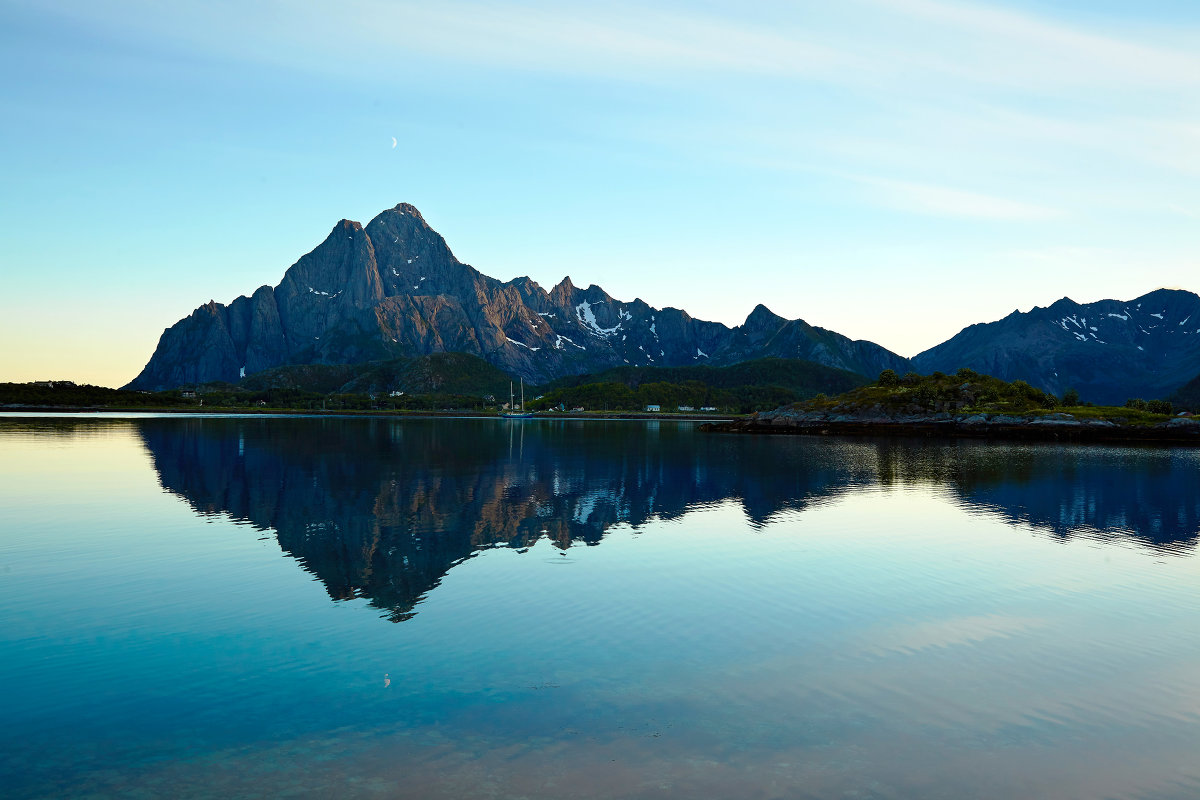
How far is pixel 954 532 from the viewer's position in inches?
1770

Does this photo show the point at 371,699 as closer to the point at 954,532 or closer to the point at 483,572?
the point at 483,572

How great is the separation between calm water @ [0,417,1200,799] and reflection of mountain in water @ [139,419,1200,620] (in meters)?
0.61

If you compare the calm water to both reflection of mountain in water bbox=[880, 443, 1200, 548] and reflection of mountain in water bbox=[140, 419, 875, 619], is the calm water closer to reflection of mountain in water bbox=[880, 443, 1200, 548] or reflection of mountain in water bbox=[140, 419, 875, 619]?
reflection of mountain in water bbox=[140, 419, 875, 619]

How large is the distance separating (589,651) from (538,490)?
134 ft

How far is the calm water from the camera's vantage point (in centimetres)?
1469

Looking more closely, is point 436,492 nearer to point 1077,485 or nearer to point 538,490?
point 538,490

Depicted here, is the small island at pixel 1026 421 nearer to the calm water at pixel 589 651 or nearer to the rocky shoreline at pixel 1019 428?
the rocky shoreline at pixel 1019 428

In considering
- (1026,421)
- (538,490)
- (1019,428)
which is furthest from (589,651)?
(1026,421)

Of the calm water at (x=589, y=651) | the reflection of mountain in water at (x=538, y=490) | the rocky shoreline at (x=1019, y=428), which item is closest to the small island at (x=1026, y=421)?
the rocky shoreline at (x=1019, y=428)

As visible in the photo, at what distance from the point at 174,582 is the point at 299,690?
1479cm

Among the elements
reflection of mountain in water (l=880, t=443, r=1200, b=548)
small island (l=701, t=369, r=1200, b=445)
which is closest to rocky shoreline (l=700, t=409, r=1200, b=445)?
small island (l=701, t=369, r=1200, b=445)

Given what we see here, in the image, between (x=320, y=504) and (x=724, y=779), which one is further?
(x=320, y=504)

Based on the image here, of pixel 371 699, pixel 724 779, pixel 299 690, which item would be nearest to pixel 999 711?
pixel 724 779

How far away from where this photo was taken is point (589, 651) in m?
22.1
